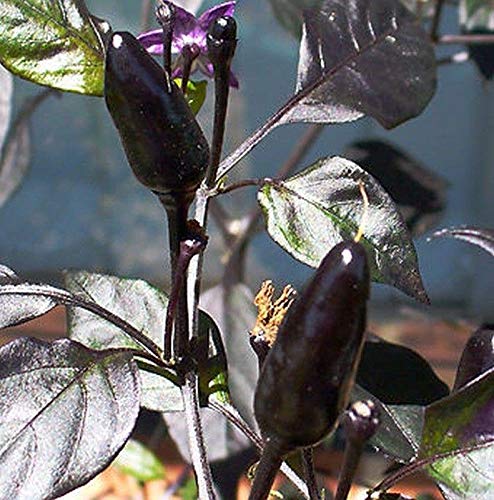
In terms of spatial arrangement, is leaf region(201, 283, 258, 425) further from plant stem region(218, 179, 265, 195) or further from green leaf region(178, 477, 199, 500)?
plant stem region(218, 179, 265, 195)

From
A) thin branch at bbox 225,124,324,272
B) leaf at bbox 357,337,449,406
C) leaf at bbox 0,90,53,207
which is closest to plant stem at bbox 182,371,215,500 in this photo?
leaf at bbox 357,337,449,406

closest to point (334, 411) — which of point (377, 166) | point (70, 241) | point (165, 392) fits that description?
point (165, 392)

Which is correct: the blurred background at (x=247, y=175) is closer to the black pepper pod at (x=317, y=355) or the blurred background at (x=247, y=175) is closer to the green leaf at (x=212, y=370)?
the green leaf at (x=212, y=370)

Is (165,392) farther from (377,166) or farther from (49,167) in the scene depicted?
(49,167)

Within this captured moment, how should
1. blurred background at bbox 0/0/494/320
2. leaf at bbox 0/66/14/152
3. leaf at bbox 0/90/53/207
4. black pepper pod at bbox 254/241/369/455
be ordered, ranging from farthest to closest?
blurred background at bbox 0/0/494/320, leaf at bbox 0/90/53/207, leaf at bbox 0/66/14/152, black pepper pod at bbox 254/241/369/455

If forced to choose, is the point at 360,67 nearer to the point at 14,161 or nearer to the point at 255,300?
the point at 255,300

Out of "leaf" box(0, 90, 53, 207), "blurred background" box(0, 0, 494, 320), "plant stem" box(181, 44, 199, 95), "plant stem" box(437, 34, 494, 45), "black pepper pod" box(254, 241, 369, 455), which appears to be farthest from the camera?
"blurred background" box(0, 0, 494, 320)

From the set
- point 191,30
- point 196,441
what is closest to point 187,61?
point 191,30
